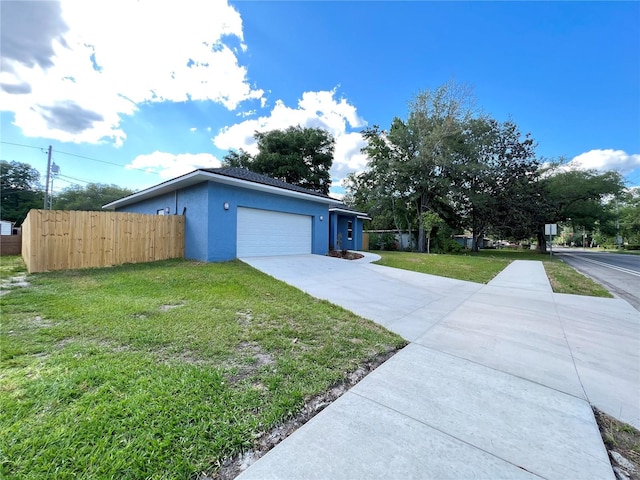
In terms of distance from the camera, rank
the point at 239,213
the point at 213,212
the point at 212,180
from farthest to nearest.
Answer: the point at 239,213 → the point at 213,212 → the point at 212,180

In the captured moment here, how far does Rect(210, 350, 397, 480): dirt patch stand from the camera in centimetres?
150

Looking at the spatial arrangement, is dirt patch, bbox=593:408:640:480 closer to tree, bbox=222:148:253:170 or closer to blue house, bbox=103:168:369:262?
blue house, bbox=103:168:369:262

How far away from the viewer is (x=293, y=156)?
25531mm

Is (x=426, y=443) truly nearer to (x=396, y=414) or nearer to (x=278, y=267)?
(x=396, y=414)

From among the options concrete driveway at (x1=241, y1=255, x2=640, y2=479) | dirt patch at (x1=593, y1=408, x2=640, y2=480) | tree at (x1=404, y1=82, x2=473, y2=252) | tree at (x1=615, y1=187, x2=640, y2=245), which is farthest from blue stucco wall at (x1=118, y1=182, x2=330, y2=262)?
tree at (x1=615, y1=187, x2=640, y2=245)

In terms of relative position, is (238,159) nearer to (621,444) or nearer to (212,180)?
(212,180)

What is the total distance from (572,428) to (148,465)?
281 cm

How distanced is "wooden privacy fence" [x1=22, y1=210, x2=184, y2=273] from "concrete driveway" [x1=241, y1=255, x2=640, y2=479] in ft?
25.4

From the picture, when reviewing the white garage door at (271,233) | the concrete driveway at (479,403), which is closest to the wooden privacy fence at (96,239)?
the white garage door at (271,233)

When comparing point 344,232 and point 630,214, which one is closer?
point 344,232

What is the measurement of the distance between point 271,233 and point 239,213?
5.41 feet

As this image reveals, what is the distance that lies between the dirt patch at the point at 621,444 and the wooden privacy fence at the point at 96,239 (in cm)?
1056

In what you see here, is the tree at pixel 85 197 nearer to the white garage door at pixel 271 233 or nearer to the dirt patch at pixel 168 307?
the white garage door at pixel 271 233

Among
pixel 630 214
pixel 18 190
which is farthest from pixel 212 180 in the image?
pixel 630 214
